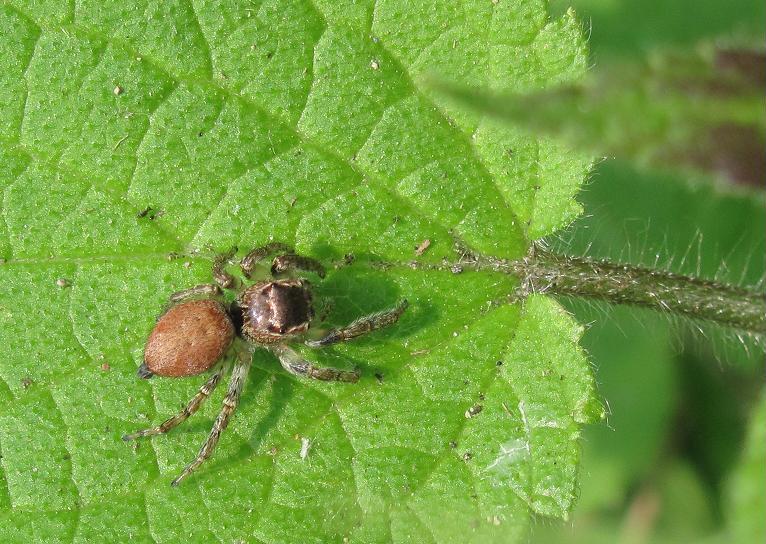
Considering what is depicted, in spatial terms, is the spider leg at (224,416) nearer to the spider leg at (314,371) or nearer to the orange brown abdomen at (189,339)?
the orange brown abdomen at (189,339)

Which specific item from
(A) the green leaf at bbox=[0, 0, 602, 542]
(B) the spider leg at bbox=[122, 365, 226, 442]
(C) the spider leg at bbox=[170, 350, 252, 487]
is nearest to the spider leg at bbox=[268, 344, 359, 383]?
(A) the green leaf at bbox=[0, 0, 602, 542]

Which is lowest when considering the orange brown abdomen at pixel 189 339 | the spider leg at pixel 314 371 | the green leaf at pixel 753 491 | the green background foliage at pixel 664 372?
the green background foliage at pixel 664 372

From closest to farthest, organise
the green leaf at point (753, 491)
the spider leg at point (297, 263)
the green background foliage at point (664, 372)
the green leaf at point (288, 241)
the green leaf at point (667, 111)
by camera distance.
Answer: the green leaf at point (667, 111) < the green leaf at point (753, 491) < the green leaf at point (288, 241) < the spider leg at point (297, 263) < the green background foliage at point (664, 372)

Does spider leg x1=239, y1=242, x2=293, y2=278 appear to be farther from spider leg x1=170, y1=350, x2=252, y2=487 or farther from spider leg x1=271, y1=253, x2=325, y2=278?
spider leg x1=170, y1=350, x2=252, y2=487

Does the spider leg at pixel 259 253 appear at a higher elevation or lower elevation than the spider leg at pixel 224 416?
higher

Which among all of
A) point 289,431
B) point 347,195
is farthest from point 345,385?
point 347,195

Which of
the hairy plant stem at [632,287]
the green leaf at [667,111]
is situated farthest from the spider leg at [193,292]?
the green leaf at [667,111]
